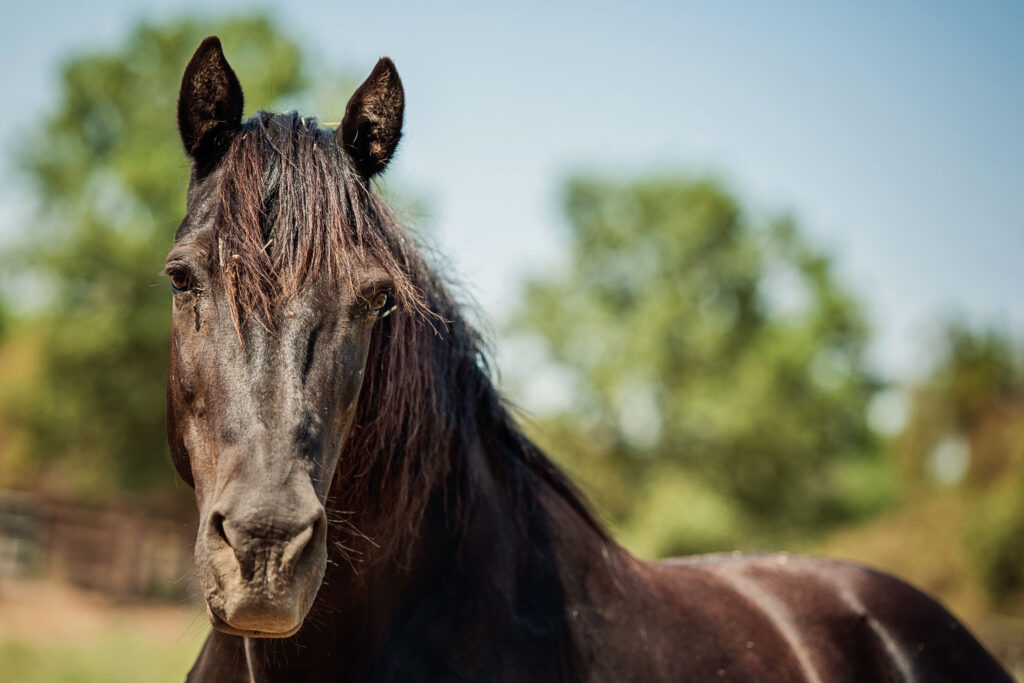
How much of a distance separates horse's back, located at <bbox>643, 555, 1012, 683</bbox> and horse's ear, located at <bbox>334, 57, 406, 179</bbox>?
1897 mm

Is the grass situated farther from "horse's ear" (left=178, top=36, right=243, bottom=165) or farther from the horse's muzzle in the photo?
the horse's muzzle

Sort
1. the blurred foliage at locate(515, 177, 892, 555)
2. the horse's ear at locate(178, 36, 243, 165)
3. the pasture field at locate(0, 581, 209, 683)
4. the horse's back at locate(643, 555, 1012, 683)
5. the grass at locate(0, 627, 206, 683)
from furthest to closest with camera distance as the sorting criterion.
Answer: the blurred foliage at locate(515, 177, 892, 555) → the pasture field at locate(0, 581, 209, 683) → the grass at locate(0, 627, 206, 683) → the horse's back at locate(643, 555, 1012, 683) → the horse's ear at locate(178, 36, 243, 165)

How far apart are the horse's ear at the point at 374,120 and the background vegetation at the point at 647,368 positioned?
2220 cm

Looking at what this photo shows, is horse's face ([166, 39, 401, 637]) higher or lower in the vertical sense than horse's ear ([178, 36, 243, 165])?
lower

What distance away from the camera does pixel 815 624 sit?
12.0 ft

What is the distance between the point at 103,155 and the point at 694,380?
21.7 metres

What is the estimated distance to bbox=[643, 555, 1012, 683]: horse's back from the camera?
10.8 feet

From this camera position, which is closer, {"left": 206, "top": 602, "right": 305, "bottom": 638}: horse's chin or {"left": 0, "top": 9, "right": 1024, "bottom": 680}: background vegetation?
{"left": 206, "top": 602, "right": 305, "bottom": 638}: horse's chin

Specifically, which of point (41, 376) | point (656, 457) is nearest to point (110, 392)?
point (41, 376)

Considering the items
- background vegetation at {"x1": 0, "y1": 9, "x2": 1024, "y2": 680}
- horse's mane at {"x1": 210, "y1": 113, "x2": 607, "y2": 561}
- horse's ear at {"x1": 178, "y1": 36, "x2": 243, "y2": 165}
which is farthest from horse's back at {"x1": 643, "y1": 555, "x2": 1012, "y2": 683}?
background vegetation at {"x1": 0, "y1": 9, "x2": 1024, "y2": 680}

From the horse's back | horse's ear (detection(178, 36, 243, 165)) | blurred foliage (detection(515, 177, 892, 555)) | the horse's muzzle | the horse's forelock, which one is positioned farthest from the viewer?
blurred foliage (detection(515, 177, 892, 555))

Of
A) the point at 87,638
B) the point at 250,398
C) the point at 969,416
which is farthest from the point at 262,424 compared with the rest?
the point at 969,416

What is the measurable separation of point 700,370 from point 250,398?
28.6m

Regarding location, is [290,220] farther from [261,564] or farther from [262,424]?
[261,564]
